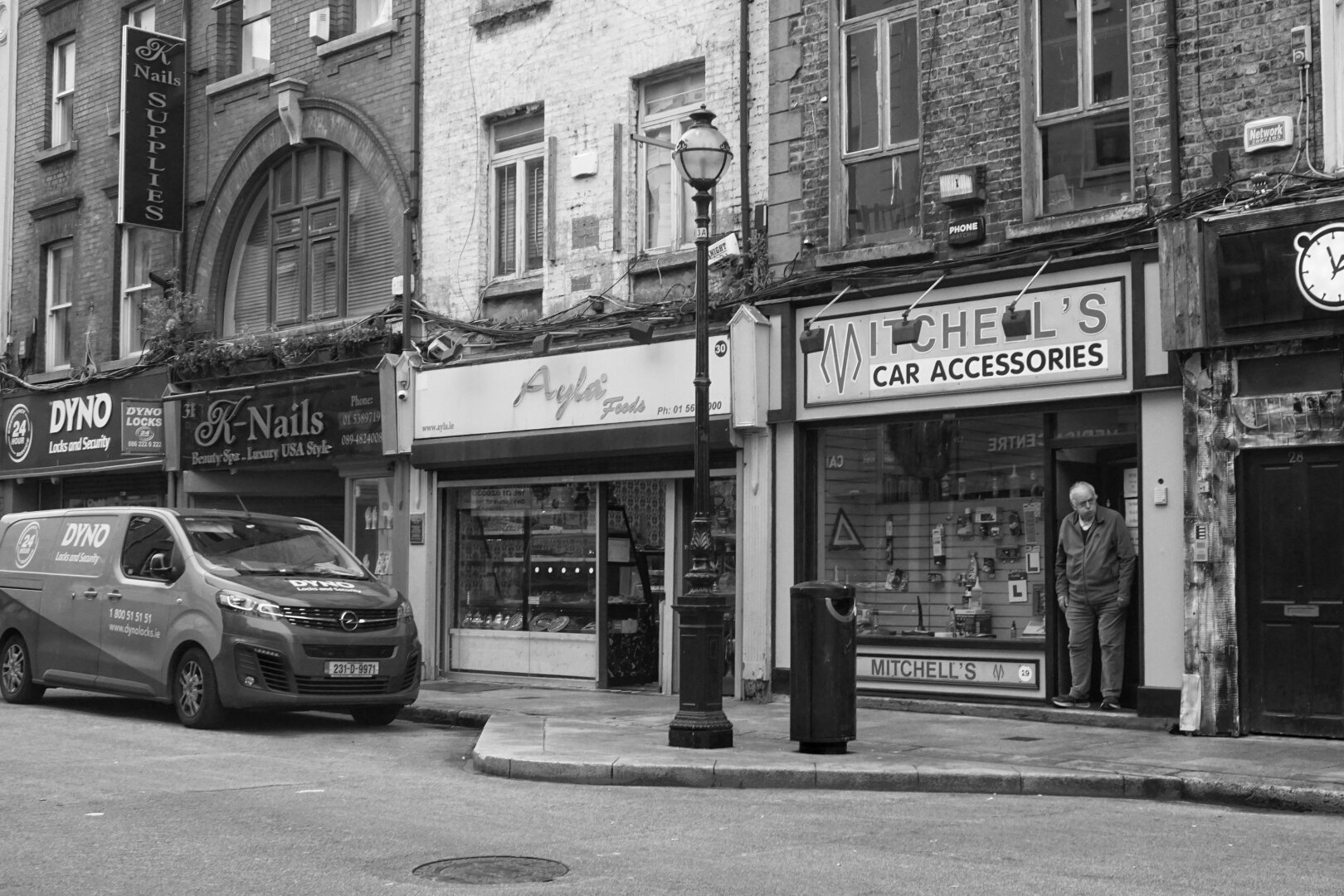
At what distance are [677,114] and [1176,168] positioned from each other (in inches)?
227

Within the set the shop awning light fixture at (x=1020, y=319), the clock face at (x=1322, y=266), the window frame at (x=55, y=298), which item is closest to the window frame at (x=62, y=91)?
the window frame at (x=55, y=298)

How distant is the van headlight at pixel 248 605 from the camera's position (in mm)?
12531

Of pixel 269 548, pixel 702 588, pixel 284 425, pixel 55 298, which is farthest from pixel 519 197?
pixel 55 298

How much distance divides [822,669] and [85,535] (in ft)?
24.5

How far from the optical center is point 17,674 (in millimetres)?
14953

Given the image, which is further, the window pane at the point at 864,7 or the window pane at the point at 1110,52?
the window pane at the point at 864,7

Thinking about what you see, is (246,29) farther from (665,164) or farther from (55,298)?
(665,164)

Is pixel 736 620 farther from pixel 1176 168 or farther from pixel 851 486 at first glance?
pixel 1176 168

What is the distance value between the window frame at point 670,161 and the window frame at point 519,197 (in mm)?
1347

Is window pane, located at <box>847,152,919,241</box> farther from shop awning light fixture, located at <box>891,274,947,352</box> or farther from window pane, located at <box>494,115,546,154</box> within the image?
window pane, located at <box>494,115,546,154</box>

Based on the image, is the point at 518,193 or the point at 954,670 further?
the point at 518,193

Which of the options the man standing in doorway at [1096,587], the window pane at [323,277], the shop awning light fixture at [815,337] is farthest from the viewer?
the window pane at [323,277]

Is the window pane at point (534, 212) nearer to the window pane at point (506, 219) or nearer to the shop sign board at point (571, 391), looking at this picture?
the window pane at point (506, 219)

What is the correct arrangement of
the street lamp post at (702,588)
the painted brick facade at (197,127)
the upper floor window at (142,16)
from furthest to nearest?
the upper floor window at (142,16), the painted brick facade at (197,127), the street lamp post at (702,588)
